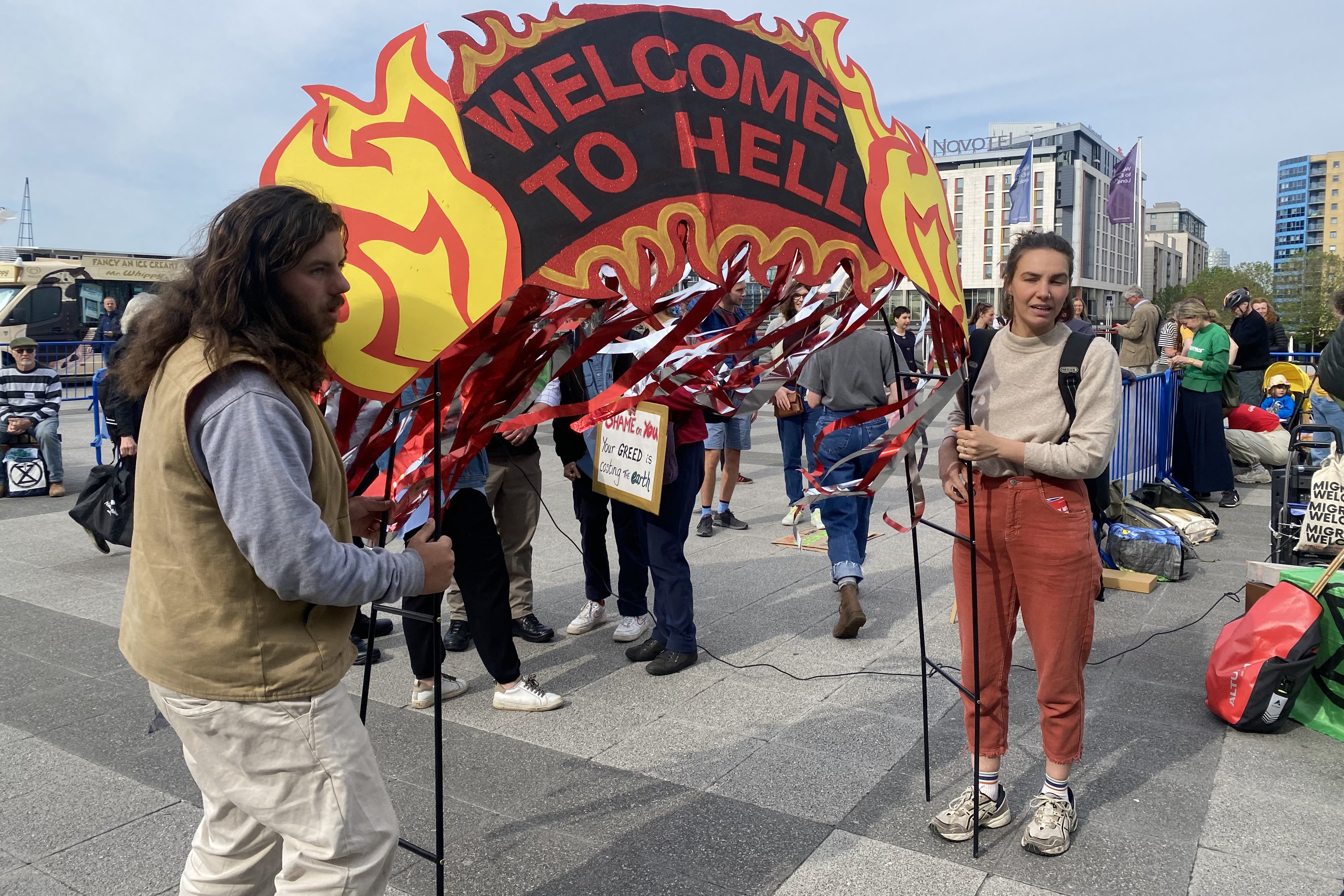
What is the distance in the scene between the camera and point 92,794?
10.7 ft

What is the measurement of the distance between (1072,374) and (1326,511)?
2547 mm

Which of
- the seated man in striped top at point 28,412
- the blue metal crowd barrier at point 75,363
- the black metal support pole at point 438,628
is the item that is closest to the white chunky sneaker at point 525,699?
the black metal support pole at point 438,628

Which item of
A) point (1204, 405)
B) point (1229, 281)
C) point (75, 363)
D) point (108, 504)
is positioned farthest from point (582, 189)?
point (1229, 281)

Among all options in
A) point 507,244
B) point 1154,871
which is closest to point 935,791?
point 1154,871

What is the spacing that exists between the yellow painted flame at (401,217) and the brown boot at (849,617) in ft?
11.0

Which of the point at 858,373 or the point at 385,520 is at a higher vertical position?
the point at 858,373

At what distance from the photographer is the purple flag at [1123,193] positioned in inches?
1046

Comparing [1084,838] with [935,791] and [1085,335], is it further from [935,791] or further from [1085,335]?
[1085,335]

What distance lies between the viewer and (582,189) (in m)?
2.08

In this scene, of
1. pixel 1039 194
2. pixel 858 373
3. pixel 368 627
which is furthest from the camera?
pixel 1039 194

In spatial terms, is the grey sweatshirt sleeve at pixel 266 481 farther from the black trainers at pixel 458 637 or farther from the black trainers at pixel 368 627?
the black trainers at pixel 458 637

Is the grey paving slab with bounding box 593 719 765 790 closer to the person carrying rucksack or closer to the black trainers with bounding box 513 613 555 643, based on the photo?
the person carrying rucksack

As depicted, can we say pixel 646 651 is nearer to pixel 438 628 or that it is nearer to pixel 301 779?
pixel 438 628

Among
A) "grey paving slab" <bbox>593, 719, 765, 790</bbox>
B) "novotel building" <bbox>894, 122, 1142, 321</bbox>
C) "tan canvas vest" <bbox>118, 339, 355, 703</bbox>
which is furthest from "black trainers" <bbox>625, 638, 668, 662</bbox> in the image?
"novotel building" <bbox>894, 122, 1142, 321</bbox>
